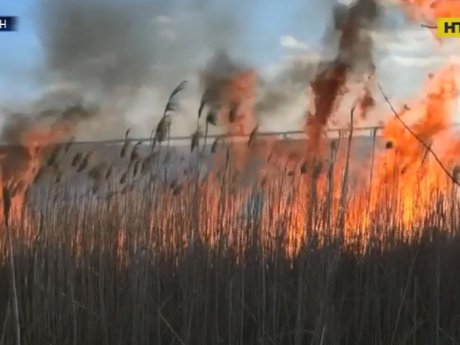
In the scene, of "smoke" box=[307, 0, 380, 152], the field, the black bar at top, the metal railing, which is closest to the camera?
the field

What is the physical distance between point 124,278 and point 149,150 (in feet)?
1.77

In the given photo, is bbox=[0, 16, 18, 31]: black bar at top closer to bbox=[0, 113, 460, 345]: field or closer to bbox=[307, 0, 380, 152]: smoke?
bbox=[0, 113, 460, 345]: field

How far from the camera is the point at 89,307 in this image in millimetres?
2973

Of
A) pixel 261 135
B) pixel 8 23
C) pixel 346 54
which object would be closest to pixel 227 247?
pixel 261 135

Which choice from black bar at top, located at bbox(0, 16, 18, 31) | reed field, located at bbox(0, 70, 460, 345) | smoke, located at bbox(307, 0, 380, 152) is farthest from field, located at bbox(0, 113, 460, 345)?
smoke, located at bbox(307, 0, 380, 152)

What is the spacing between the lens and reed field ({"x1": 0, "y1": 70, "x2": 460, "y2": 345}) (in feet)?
9.68

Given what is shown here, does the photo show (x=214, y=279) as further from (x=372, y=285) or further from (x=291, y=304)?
(x=372, y=285)

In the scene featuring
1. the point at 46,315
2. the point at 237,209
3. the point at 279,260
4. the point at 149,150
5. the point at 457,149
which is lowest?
the point at 46,315

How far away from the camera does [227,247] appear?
10.2 feet

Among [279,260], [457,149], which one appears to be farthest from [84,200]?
[457,149]

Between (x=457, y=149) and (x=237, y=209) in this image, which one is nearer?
(x=237, y=209)

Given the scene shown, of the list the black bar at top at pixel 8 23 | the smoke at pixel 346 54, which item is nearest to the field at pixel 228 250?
the black bar at top at pixel 8 23

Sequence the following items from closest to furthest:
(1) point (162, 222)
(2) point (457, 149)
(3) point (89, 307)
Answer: (3) point (89, 307) → (1) point (162, 222) → (2) point (457, 149)

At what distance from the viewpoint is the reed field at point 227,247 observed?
295 centimetres
